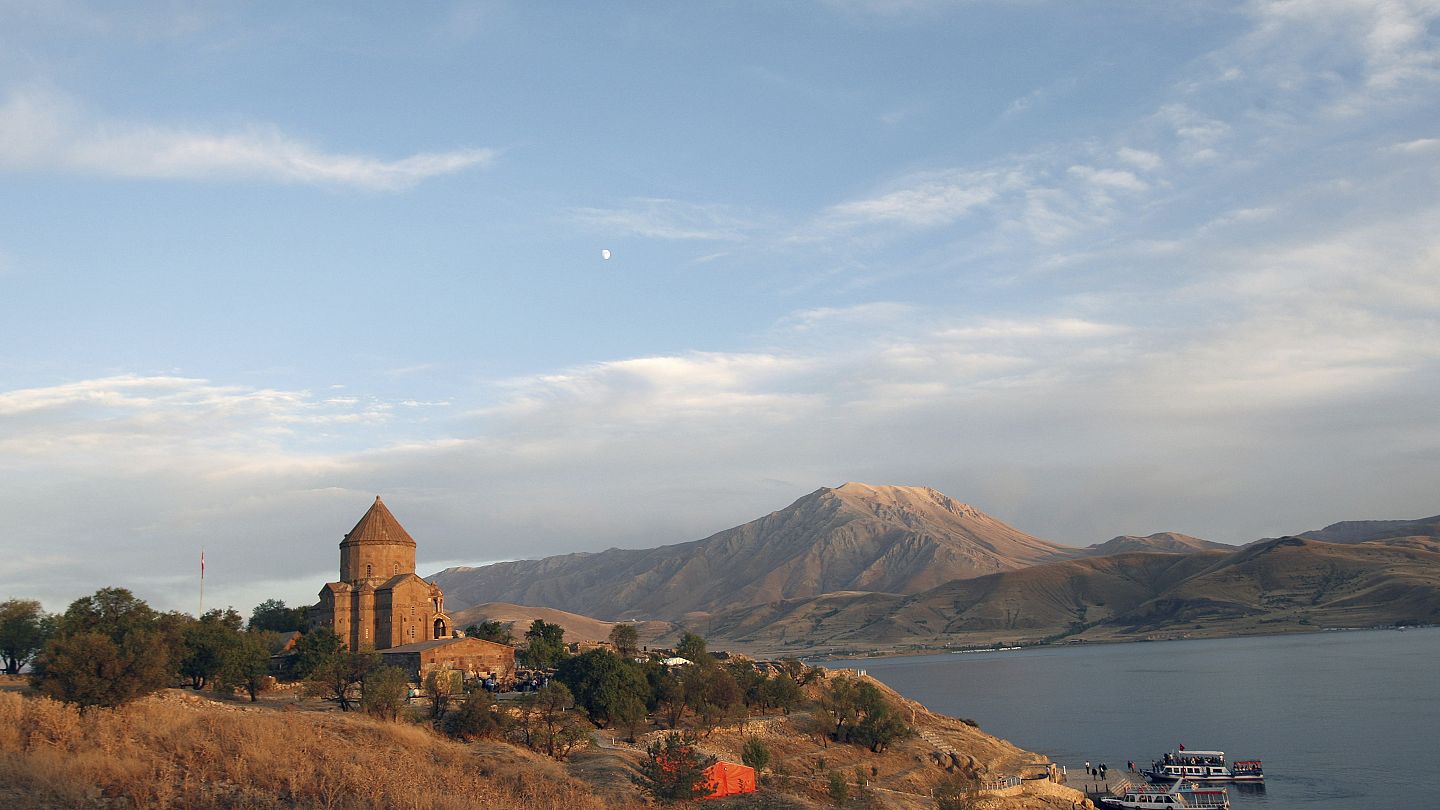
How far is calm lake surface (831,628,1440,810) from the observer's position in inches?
2512

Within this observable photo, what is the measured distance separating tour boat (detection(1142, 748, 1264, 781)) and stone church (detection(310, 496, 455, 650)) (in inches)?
1802

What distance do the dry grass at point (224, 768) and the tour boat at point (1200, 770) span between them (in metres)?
49.1

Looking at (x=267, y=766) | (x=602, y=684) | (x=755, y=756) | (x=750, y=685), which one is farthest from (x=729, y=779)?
(x=750, y=685)

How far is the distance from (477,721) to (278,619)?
1388 inches

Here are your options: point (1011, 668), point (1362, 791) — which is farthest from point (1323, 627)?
point (1362, 791)

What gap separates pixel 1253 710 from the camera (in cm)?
9569

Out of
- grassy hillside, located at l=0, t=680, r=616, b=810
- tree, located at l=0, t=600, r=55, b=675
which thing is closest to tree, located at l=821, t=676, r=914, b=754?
grassy hillside, located at l=0, t=680, r=616, b=810

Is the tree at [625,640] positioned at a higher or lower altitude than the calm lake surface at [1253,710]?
higher

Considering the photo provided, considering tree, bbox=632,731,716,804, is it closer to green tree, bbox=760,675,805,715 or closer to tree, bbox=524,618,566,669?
green tree, bbox=760,675,805,715

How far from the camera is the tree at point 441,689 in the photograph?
143 feet

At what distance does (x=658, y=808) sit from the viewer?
28719 millimetres

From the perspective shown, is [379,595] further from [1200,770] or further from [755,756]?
[1200,770]

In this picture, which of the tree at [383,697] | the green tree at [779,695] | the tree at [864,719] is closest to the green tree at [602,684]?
the green tree at [779,695]

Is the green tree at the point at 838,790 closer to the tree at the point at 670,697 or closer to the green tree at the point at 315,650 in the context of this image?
the tree at the point at 670,697
